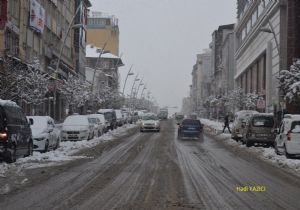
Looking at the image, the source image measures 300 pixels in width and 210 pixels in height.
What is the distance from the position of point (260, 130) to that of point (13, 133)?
618 inches

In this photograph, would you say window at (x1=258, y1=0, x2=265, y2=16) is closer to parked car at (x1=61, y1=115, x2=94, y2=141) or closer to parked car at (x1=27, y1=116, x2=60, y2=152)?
parked car at (x1=61, y1=115, x2=94, y2=141)

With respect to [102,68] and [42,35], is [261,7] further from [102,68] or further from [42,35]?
[102,68]

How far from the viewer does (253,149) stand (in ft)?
102

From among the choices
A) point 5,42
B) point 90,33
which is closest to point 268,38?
point 5,42

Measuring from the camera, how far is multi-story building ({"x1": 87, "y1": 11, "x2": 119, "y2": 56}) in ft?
522

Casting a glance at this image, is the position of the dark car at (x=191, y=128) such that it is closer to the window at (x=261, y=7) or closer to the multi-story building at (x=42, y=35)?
the multi-story building at (x=42, y=35)

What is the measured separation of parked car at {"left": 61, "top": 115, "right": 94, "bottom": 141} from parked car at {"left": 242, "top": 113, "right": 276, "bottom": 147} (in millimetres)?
9876

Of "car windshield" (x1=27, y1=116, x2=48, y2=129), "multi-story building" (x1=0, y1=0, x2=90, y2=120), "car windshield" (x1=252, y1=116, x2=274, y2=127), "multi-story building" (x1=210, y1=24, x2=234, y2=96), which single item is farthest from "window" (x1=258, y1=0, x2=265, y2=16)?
"car windshield" (x1=27, y1=116, x2=48, y2=129)

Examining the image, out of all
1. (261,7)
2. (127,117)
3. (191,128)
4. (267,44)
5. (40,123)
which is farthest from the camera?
(127,117)

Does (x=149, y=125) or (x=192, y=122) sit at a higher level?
(x=192, y=122)

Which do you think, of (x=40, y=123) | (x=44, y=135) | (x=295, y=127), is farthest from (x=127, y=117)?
(x=295, y=127)

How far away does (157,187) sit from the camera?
1398cm

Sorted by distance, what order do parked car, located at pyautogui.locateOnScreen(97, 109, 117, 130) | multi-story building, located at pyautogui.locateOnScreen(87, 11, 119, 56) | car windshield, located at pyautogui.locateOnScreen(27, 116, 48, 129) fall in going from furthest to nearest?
multi-story building, located at pyautogui.locateOnScreen(87, 11, 119, 56) → parked car, located at pyautogui.locateOnScreen(97, 109, 117, 130) → car windshield, located at pyautogui.locateOnScreen(27, 116, 48, 129)

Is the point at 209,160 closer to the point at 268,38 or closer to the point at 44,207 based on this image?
the point at 44,207
